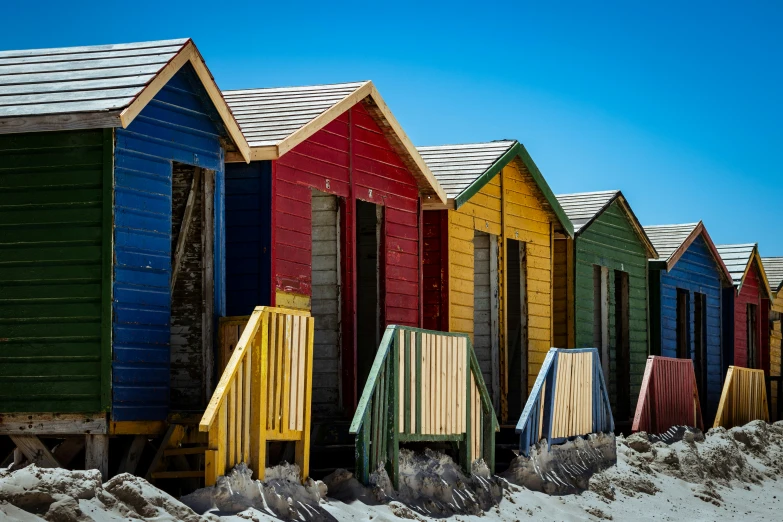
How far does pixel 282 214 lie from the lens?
Answer: 13438 millimetres

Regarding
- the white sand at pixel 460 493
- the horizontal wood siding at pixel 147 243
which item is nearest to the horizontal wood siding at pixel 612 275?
the white sand at pixel 460 493

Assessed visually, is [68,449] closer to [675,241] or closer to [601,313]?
[601,313]

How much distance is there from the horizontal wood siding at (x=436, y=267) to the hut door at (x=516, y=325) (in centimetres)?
210

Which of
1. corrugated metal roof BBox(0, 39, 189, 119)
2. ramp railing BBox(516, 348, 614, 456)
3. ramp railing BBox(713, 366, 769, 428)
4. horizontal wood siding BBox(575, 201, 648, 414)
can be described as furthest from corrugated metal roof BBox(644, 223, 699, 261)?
corrugated metal roof BBox(0, 39, 189, 119)

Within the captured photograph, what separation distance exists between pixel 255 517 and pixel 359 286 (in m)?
8.35

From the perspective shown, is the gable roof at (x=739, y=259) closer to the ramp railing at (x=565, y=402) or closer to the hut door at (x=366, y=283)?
the ramp railing at (x=565, y=402)

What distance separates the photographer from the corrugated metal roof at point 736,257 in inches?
1102

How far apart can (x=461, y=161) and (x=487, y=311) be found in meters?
2.21

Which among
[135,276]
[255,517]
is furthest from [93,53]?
[255,517]

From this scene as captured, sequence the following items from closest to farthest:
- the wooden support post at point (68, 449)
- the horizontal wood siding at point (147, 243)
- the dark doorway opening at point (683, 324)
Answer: the horizontal wood siding at point (147, 243) → the wooden support post at point (68, 449) → the dark doorway opening at point (683, 324)

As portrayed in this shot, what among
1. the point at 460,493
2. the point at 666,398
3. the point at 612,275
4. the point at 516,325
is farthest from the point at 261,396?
the point at 612,275

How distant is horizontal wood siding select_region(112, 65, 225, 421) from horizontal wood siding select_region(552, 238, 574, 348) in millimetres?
9693

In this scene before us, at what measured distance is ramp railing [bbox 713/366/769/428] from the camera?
2236cm

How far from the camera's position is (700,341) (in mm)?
26203
